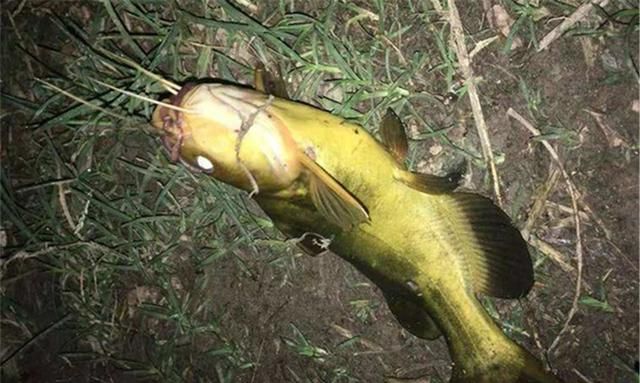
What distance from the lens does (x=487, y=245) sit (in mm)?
2393

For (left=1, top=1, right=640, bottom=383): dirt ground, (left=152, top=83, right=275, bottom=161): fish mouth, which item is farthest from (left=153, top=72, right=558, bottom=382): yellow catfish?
(left=1, top=1, right=640, bottom=383): dirt ground

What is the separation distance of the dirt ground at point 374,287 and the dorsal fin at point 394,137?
1.29ft

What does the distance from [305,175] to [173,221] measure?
4.46 ft

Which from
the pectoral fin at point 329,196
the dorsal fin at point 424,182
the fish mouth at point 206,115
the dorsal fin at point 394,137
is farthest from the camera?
the dorsal fin at point 394,137

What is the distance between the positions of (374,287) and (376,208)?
835 mm

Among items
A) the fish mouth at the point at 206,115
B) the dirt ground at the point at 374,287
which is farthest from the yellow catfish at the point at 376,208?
the dirt ground at the point at 374,287

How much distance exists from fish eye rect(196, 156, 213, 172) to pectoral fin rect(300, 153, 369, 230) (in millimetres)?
305

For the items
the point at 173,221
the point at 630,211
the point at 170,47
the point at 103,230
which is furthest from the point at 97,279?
the point at 630,211

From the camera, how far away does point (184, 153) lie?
2.03 metres

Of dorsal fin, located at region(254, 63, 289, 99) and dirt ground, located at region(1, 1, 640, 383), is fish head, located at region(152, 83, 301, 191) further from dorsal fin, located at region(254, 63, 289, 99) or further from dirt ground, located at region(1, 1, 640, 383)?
dirt ground, located at region(1, 1, 640, 383)

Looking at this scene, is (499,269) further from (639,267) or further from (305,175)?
(305,175)

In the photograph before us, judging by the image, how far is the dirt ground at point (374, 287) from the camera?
8.49 feet

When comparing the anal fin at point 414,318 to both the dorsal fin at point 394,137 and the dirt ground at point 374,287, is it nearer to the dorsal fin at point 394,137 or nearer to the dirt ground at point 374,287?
the dirt ground at point 374,287

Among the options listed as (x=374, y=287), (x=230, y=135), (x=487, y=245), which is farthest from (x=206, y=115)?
(x=374, y=287)
